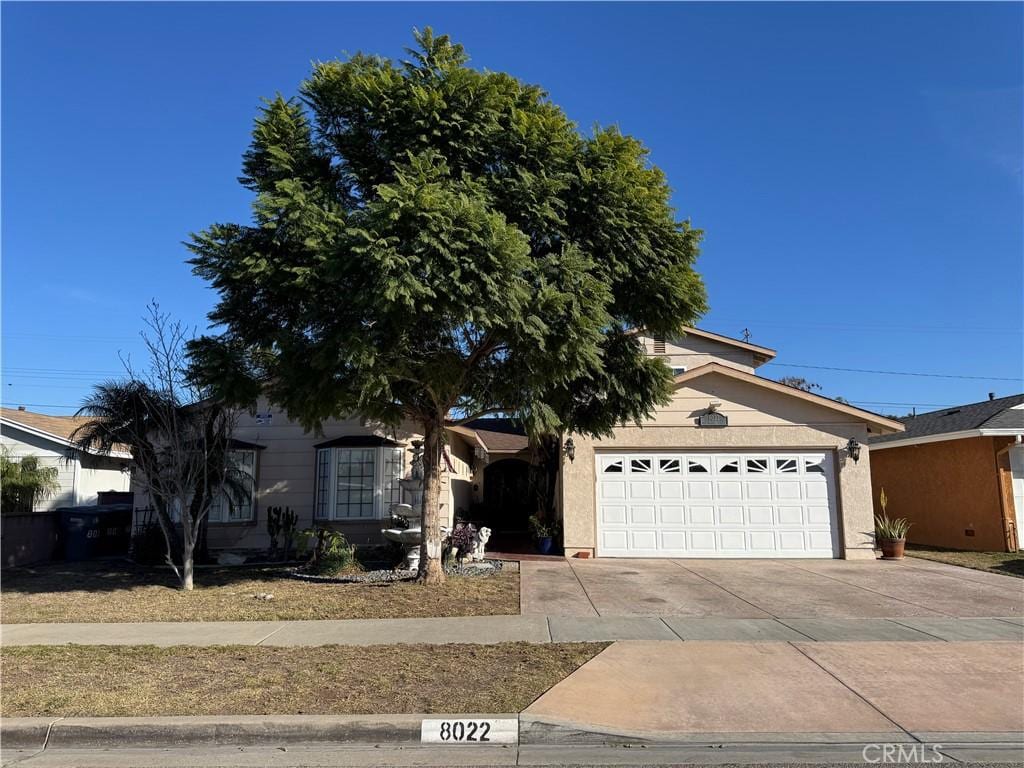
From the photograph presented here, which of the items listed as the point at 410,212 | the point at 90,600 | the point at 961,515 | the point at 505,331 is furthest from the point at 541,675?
the point at 961,515

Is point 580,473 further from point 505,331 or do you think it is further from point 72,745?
point 72,745

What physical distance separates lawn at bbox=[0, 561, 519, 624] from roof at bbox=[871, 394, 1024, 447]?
12.3 metres

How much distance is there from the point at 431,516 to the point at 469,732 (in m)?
6.34

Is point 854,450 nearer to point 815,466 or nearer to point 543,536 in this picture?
point 815,466

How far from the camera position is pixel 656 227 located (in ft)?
34.9

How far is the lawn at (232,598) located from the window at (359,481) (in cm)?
248

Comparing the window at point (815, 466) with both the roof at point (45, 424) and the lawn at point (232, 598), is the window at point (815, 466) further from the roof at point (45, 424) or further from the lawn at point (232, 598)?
the roof at point (45, 424)

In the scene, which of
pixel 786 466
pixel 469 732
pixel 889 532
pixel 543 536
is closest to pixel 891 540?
pixel 889 532

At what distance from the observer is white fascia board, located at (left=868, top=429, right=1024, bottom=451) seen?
1599 centimetres

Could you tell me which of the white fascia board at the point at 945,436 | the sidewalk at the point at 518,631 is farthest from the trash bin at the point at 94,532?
the white fascia board at the point at 945,436

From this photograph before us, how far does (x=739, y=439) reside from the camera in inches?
624

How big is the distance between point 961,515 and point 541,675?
53.5ft

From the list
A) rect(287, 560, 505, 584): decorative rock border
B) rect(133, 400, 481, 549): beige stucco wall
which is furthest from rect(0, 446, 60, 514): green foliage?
rect(287, 560, 505, 584): decorative rock border

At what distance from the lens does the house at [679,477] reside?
15.5m
